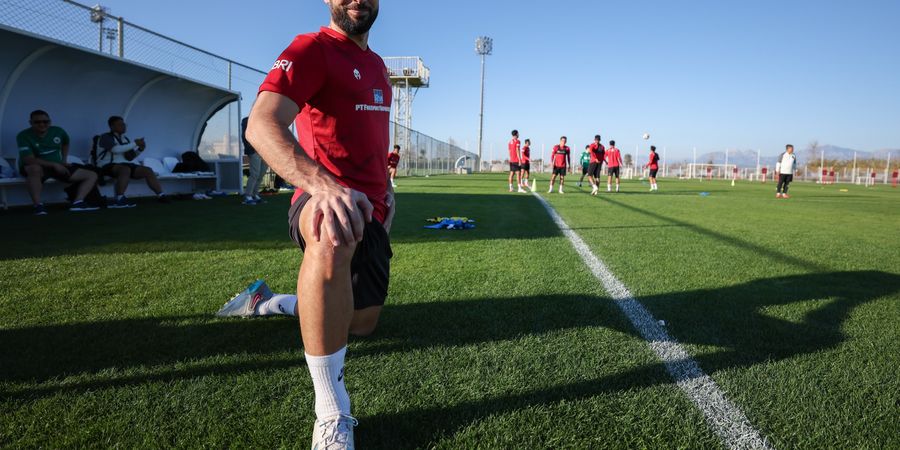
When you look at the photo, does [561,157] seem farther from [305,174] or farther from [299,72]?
[305,174]

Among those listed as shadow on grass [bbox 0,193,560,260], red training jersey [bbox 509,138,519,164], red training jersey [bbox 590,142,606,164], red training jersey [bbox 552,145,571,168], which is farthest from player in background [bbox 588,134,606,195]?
shadow on grass [bbox 0,193,560,260]

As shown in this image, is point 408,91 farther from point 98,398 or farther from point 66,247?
point 98,398

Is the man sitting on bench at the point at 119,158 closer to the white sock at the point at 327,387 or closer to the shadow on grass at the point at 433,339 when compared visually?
the shadow on grass at the point at 433,339

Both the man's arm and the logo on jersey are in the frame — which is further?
the logo on jersey

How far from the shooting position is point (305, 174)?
148 centimetres

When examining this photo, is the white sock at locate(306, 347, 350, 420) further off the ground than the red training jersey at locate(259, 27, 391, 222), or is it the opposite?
the red training jersey at locate(259, 27, 391, 222)

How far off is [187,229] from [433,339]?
5.08 metres

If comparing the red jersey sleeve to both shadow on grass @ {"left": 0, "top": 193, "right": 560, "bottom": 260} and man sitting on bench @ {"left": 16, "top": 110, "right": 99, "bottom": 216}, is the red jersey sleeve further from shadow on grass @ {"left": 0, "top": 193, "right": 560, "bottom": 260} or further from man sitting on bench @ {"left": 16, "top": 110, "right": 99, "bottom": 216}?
man sitting on bench @ {"left": 16, "top": 110, "right": 99, "bottom": 216}

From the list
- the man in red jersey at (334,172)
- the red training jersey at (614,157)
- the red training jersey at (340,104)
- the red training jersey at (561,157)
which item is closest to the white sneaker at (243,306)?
the man in red jersey at (334,172)

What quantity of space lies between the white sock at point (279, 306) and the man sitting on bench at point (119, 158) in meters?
7.81

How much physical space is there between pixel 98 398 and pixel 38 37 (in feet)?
26.7

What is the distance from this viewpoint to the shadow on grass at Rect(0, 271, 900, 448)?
6.40 ft

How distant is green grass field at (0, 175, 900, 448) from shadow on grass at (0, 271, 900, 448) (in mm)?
14

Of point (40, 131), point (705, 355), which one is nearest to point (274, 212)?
point (40, 131)
